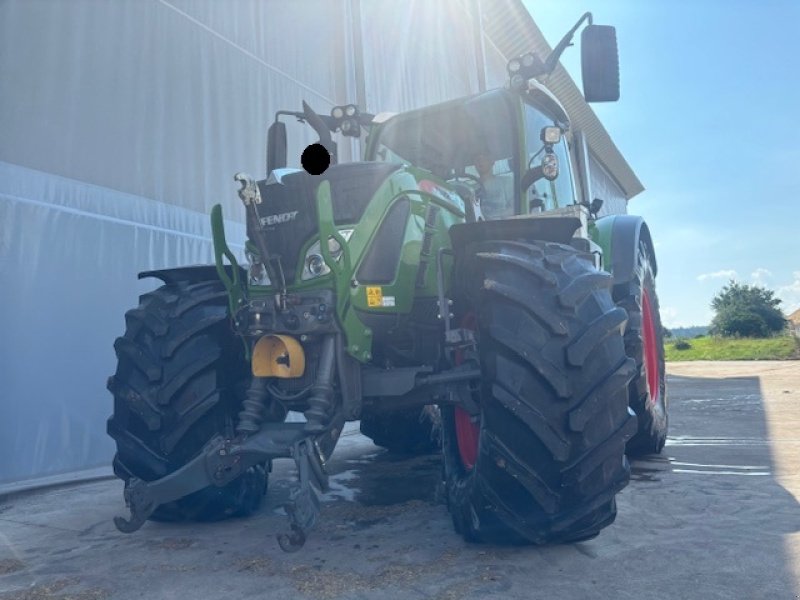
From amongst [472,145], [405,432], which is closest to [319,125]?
[472,145]

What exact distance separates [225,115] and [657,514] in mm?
5846

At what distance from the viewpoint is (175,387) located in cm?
302

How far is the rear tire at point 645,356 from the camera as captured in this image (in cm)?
401

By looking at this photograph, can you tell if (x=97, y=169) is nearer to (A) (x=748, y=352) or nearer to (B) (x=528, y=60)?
(B) (x=528, y=60)

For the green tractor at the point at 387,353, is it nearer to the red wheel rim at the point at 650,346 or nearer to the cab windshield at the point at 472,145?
the cab windshield at the point at 472,145

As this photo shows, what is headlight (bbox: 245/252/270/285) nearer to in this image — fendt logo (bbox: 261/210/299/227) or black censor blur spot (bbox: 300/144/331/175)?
fendt logo (bbox: 261/210/299/227)

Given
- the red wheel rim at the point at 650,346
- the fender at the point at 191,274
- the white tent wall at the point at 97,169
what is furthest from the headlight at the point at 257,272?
the red wheel rim at the point at 650,346

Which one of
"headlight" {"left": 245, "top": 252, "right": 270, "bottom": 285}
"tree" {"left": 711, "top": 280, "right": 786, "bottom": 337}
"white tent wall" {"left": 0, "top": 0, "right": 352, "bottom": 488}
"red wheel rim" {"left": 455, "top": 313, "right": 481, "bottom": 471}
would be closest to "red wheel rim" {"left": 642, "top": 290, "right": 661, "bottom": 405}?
"red wheel rim" {"left": 455, "top": 313, "right": 481, "bottom": 471}

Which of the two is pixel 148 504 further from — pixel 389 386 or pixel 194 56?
pixel 194 56

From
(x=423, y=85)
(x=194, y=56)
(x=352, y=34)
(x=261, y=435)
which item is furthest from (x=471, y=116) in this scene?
(x=423, y=85)

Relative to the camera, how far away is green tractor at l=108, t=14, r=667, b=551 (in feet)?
7.96

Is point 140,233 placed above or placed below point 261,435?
above

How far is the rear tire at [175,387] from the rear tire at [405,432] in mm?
2039

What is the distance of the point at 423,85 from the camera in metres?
11.9
